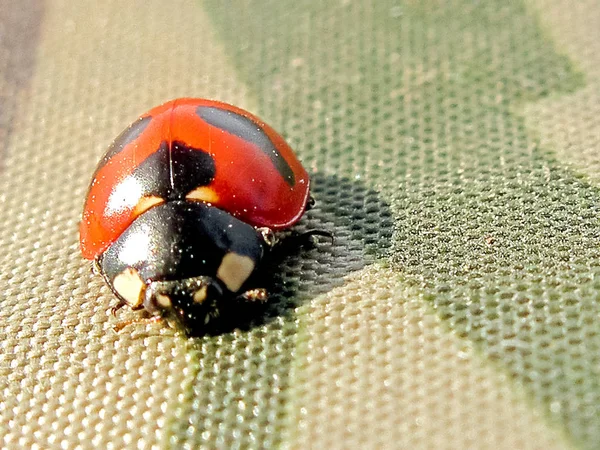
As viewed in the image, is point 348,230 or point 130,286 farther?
point 348,230

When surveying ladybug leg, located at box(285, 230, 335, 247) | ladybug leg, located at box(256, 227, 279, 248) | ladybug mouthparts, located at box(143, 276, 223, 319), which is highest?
ladybug mouthparts, located at box(143, 276, 223, 319)

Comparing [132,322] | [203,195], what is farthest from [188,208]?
[132,322]

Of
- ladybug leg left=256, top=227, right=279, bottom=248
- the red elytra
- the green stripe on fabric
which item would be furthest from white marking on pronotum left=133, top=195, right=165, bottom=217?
the green stripe on fabric

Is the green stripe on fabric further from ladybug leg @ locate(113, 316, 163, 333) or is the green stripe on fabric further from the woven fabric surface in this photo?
ladybug leg @ locate(113, 316, 163, 333)

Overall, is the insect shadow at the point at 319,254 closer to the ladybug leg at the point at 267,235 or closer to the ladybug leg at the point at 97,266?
the ladybug leg at the point at 267,235

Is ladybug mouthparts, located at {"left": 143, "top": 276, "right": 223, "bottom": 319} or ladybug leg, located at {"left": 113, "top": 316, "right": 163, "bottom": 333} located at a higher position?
ladybug mouthparts, located at {"left": 143, "top": 276, "right": 223, "bottom": 319}

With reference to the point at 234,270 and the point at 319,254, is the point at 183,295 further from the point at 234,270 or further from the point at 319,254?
the point at 319,254

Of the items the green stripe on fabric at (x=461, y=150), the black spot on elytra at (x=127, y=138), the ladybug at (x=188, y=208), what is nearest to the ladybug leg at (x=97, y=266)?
the ladybug at (x=188, y=208)

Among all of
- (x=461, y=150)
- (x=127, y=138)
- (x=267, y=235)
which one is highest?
(x=127, y=138)
